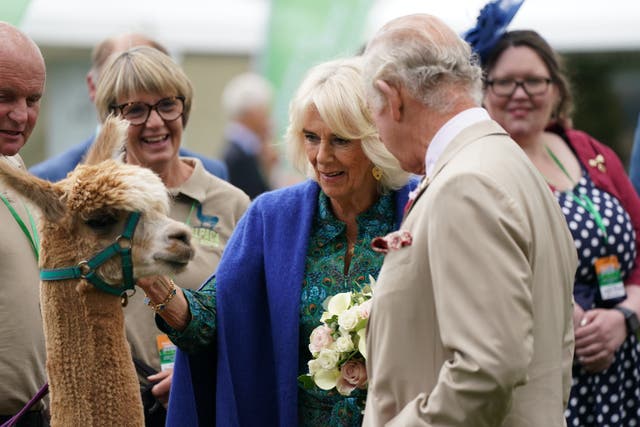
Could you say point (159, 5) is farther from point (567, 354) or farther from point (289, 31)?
point (567, 354)

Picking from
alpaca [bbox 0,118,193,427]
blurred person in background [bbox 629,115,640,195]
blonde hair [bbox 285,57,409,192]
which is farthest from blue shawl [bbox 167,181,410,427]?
blurred person in background [bbox 629,115,640,195]

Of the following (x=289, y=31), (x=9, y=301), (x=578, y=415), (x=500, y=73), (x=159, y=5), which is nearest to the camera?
(x=9, y=301)

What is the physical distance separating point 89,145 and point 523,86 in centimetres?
225

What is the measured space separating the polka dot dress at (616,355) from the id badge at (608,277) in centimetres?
3

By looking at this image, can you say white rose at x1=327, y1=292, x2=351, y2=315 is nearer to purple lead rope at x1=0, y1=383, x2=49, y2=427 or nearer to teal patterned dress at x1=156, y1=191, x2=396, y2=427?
teal patterned dress at x1=156, y1=191, x2=396, y2=427

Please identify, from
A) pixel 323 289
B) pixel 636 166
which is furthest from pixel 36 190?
pixel 636 166

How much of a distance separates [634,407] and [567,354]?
2012mm

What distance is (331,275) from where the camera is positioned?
379 centimetres

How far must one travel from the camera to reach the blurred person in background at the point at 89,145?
5.18 metres

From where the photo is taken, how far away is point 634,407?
4766mm

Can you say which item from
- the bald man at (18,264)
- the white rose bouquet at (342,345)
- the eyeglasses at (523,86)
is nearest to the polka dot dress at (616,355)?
the eyeglasses at (523,86)

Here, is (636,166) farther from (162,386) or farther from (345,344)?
(162,386)

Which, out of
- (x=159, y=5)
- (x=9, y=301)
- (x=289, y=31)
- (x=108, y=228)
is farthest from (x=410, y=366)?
(x=159, y=5)

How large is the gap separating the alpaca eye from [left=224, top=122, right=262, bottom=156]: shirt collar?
789cm
